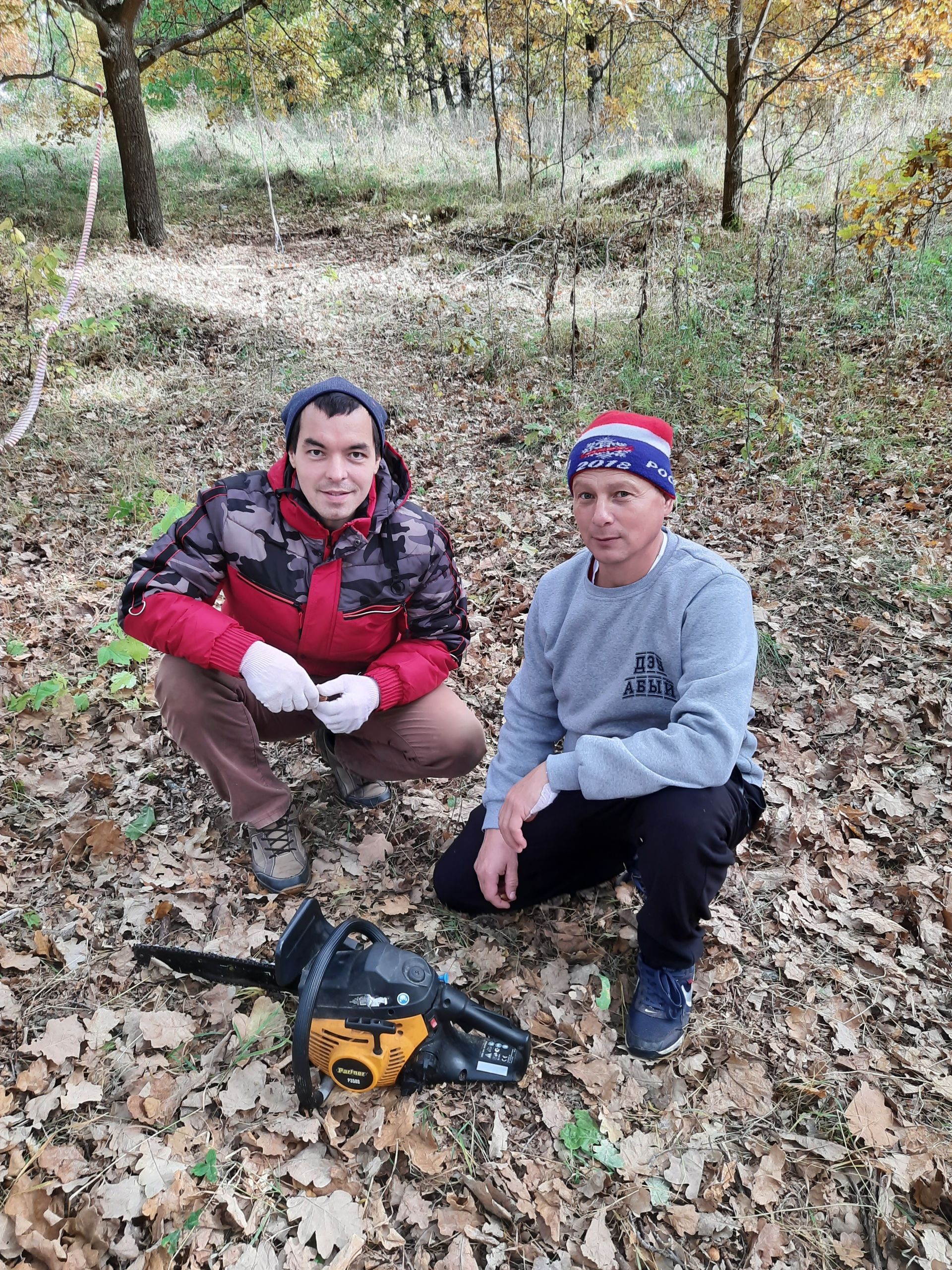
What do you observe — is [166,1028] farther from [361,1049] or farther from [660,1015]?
[660,1015]

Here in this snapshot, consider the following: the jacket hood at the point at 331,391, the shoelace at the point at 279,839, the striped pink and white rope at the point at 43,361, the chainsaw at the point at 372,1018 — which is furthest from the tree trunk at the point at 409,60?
the chainsaw at the point at 372,1018

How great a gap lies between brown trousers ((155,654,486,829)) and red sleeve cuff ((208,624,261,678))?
0.13 metres

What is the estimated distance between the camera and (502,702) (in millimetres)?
3725

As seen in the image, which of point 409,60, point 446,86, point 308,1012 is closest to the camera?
point 308,1012

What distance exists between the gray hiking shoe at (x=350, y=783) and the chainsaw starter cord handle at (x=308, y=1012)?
112 cm

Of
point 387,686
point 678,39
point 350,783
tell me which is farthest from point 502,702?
point 678,39

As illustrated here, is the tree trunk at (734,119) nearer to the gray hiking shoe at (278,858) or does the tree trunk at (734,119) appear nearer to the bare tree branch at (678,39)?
the bare tree branch at (678,39)

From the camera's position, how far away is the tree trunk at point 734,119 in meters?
8.40

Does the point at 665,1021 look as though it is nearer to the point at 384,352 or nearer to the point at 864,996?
the point at 864,996

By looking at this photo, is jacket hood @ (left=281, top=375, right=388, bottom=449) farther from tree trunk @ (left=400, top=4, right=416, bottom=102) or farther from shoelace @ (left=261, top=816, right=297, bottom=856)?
Answer: tree trunk @ (left=400, top=4, right=416, bottom=102)

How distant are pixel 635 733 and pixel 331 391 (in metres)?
1.47

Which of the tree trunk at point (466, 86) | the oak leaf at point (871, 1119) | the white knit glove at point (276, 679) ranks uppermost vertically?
the tree trunk at point (466, 86)

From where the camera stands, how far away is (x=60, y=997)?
2.32 metres

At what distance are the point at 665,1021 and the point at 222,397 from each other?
6713mm
